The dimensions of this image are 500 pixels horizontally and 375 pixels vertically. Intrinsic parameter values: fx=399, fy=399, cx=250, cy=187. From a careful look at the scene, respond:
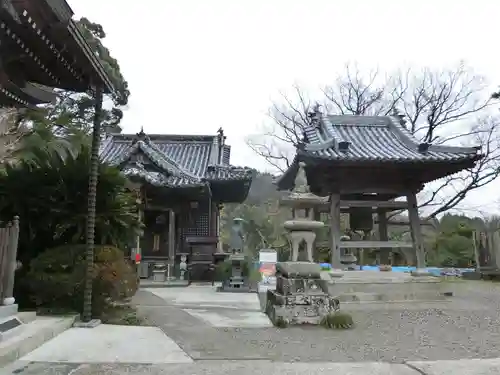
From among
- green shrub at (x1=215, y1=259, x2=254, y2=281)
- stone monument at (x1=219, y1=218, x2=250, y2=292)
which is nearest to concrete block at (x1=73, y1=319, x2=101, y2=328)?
stone monument at (x1=219, y1=218, x2=250, y2=292)

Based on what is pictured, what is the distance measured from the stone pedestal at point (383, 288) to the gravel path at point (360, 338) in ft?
2.76

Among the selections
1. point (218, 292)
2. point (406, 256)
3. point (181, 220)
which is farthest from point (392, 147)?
point (406, 256)

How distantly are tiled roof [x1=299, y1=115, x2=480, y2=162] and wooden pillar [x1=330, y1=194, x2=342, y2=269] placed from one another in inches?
49.9

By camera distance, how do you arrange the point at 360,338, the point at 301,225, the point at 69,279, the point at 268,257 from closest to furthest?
the point at 360,338 → the point at 69,279 → the point at 301,225 → the point at 268,257

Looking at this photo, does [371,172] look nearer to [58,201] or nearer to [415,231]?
[415,231]

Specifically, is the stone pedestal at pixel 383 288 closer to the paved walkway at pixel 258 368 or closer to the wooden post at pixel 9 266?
the paved walkway at pixel 258 368

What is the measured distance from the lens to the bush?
20.1 feet

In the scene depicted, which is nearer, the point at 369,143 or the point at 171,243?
the point at 369,143

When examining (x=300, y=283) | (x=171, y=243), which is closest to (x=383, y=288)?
(x=300, y=283)

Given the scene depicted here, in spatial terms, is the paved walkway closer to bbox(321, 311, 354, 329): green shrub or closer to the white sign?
bbox(321, 311, 354, 329): green shrub

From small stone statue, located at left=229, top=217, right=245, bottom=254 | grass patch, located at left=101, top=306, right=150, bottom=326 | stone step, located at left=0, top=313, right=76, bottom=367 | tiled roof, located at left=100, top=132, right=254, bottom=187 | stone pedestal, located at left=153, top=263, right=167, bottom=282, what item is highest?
tiled roof, located at left=100, top=132, right=254, bottom=187

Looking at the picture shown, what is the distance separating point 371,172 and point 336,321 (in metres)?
5.11

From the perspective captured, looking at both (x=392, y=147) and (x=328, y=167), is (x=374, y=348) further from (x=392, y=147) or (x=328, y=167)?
(x=392, y=147)

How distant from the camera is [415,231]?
10516 mm
